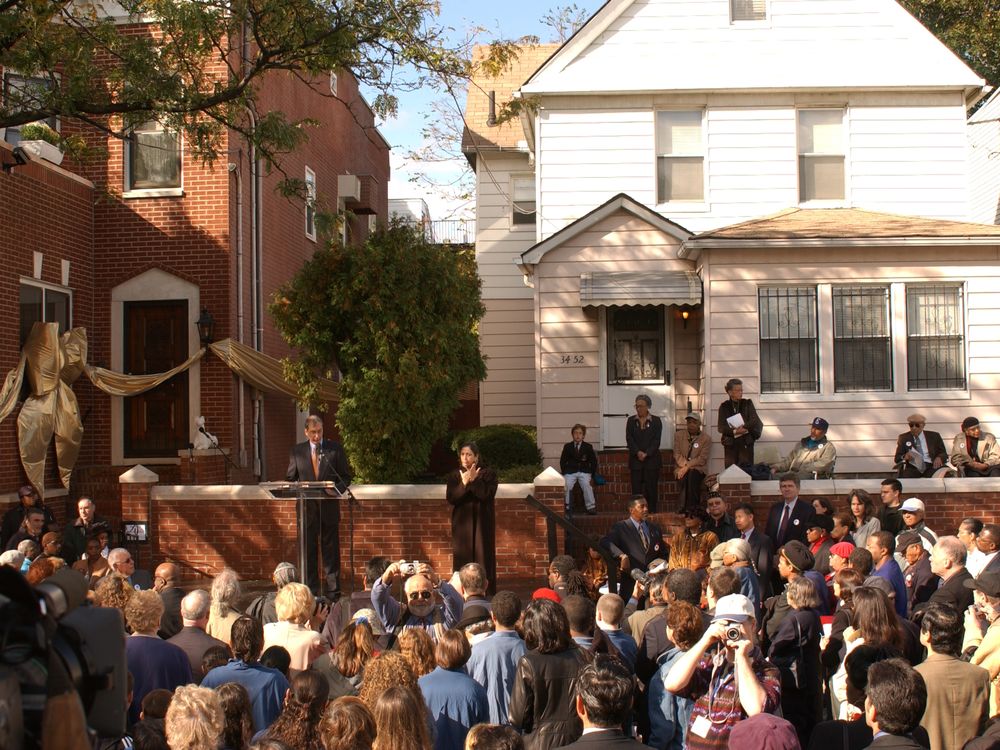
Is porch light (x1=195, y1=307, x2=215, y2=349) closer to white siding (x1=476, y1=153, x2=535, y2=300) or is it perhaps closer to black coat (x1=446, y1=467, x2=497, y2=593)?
white siding (x1=476, y1=153, x2=535, y2=300)

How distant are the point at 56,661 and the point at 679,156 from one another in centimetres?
1790

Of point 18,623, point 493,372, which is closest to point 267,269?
point 493,372

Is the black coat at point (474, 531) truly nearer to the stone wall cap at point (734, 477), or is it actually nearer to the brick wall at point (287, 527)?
the brick wall at point (287, 527)

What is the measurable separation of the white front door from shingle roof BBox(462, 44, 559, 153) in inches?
289

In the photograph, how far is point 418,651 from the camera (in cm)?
583

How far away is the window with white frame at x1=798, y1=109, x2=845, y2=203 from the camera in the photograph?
1894 centimetres

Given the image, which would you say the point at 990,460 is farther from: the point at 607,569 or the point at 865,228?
the point at 607,569

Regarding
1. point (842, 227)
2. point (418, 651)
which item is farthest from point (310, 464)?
point (842, 227)

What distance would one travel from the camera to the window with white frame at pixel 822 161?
1894 cm

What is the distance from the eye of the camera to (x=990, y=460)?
15125mm

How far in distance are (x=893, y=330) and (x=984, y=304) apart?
1.42 m

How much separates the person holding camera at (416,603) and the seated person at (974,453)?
970 cm

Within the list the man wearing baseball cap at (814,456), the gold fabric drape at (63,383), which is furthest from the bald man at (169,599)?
the man wearing baseball cap at (814,456)

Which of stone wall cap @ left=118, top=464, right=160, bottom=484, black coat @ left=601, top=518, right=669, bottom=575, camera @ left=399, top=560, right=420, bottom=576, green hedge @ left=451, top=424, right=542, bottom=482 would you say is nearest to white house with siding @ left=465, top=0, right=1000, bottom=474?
green hedge @ left=451, top=424, right=542, bottom=482
